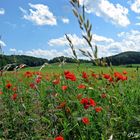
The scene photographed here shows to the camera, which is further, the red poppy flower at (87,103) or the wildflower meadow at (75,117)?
the red poppy flower at (87,103)

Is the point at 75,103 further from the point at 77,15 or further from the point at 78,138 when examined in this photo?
the point at 77,15

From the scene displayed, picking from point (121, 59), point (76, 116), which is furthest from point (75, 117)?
point (121, 59)

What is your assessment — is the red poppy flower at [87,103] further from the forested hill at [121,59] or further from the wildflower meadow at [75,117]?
the forested hill at [121,59]

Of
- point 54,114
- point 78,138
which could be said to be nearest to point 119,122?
point 78,138

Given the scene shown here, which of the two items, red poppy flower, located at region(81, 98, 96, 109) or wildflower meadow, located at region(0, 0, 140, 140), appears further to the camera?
red poppy flower, located at region(81, 98, 96, 109)

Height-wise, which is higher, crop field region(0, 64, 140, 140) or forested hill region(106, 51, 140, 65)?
forested hill region(106, 51, 140, 65)

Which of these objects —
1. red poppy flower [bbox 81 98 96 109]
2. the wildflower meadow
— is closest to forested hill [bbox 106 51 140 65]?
the wildflower meadow

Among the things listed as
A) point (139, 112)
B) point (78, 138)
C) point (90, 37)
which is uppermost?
point (90, 37)

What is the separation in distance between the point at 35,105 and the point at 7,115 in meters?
0.41

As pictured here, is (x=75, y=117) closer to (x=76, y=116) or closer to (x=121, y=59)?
(x=76, y=116)

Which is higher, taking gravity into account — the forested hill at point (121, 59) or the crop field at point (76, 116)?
the forested hill at point (121, 59)

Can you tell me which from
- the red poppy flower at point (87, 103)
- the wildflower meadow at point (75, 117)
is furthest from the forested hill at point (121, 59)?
the red poppy flower at point (87, 103)

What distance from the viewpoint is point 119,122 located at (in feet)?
12.4

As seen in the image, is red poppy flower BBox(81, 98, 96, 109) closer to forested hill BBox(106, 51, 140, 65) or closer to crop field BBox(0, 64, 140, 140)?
crop field BBox(0, 64, 140, 140)
